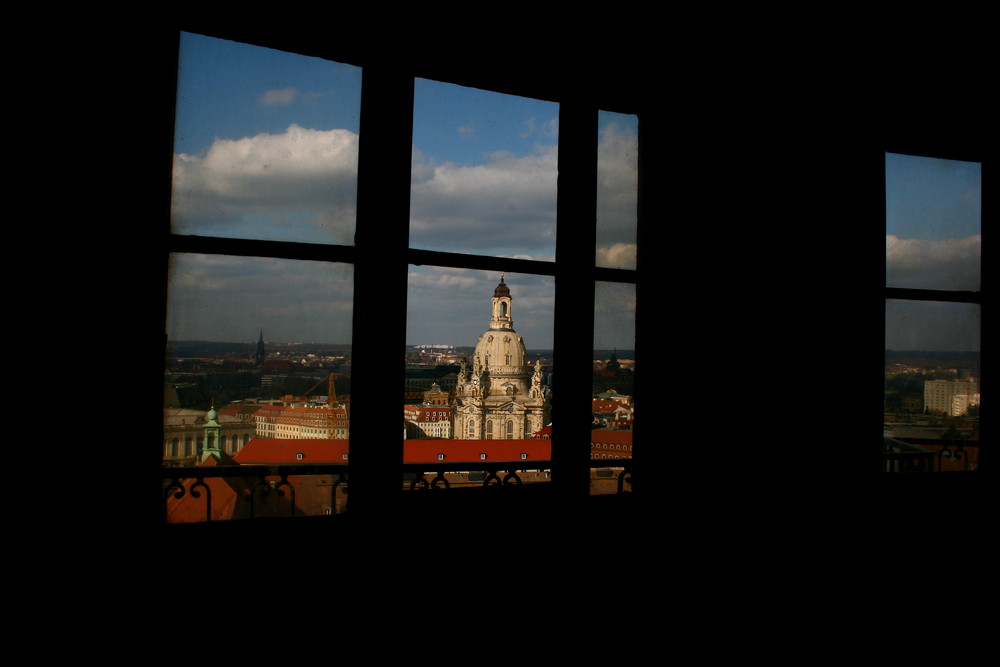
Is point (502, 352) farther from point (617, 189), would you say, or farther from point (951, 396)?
point (951, 396)

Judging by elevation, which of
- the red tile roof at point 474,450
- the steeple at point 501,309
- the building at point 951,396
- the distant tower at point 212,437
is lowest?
the red tile roof at point 474,450

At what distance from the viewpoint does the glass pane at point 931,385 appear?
7.72ft

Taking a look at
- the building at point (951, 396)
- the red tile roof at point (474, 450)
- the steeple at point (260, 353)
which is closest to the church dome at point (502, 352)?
the red tile roof at point (474, 450)

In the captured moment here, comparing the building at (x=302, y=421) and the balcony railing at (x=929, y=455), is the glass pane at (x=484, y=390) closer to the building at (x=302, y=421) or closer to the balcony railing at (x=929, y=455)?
the building at (x=302, y=421)

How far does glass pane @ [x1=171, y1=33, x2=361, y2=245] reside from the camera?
5.21ft

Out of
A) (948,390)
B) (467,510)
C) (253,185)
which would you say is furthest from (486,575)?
(948,390)

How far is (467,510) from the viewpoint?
1.80 m

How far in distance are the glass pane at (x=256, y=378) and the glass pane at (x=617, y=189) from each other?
0.86m

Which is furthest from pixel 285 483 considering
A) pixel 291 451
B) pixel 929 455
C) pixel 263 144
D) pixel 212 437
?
pixel 929 455

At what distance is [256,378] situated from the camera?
166 centimetres

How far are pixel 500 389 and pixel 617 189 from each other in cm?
80

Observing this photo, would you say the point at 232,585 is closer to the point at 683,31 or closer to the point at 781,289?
the point at 781,289

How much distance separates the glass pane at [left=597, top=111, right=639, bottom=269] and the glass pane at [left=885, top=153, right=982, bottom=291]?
1100 millimetres

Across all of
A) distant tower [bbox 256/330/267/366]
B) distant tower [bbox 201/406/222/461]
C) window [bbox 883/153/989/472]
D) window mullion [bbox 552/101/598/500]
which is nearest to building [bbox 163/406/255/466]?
distant tower [bbox 201/406/222/461]
